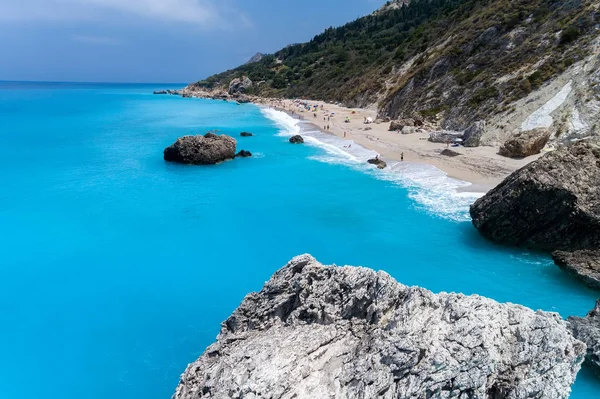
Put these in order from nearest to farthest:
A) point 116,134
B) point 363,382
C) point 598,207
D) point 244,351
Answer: point 363,382, point 244,351, point 598,207, point 116,134

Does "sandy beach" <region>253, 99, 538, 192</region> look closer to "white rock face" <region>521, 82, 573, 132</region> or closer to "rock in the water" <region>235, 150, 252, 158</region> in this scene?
"white rock face" <region>521, 82, 573, 132</region>

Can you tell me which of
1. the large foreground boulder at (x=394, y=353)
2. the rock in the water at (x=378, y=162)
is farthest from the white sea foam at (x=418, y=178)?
the large foreground boulder at (x=394, y=353)

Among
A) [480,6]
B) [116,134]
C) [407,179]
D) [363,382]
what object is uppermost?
[480,6]

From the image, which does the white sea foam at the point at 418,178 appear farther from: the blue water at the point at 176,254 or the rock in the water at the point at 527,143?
the rock in the water at the point at 527,143

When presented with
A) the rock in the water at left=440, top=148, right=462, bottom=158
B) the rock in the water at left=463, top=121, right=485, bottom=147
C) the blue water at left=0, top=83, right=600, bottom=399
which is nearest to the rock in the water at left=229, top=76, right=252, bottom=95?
the blue water at left=0, top=83, right=600, bottom=399

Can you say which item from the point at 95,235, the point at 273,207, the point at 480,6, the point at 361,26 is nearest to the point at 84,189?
the point at 95,235

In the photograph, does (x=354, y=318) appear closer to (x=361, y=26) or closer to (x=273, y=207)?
(x=273, y=207)
